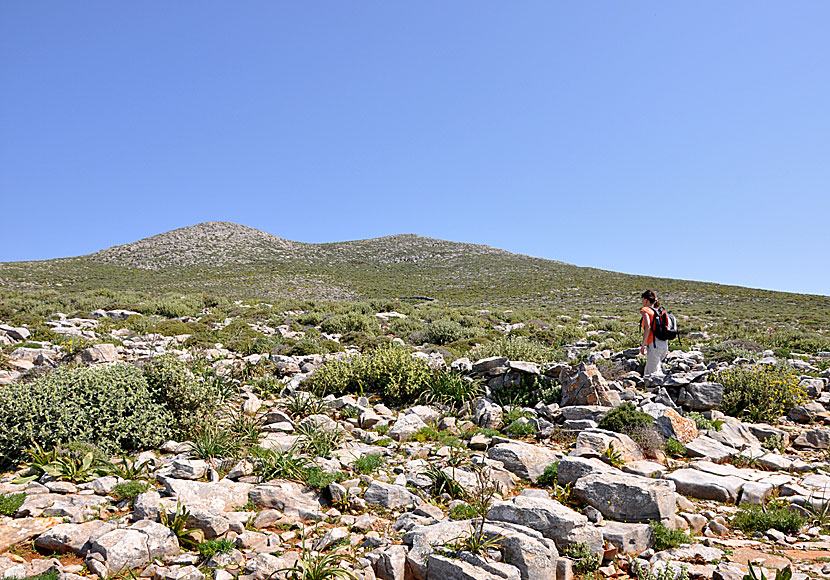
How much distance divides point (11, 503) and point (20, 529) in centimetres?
46

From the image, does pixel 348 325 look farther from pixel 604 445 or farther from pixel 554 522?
pixel 554 522

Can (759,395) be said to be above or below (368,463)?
above

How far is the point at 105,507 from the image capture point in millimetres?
4582

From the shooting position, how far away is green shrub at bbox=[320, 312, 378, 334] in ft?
58.1

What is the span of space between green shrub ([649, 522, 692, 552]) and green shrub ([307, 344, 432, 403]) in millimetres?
5232

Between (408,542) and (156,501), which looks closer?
(408,542)

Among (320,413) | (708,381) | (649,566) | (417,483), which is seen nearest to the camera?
(649,566)

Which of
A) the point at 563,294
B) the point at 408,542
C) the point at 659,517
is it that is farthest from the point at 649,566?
the point at 563,294

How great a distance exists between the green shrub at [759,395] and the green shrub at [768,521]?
13.4ft

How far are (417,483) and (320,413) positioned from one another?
2.96 m

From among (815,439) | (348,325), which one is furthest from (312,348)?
(815,439)

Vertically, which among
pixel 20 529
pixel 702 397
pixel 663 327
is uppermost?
pixel 663 327

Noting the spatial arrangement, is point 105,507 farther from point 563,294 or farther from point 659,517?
point 563,294

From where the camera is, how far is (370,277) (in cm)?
5678
